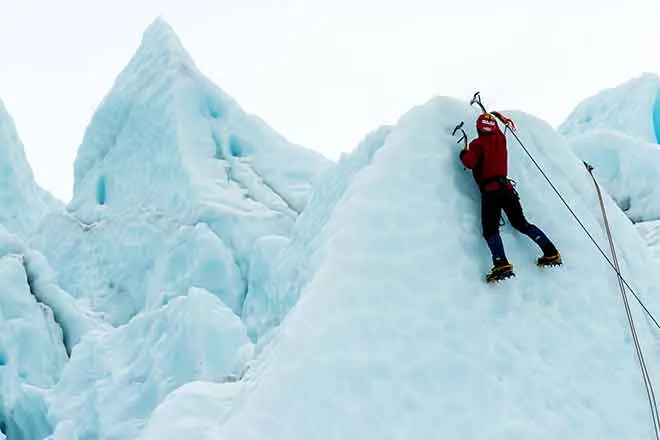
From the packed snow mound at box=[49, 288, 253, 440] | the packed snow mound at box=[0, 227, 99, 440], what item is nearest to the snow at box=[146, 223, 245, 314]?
the packed snow mound at box=[0, 227, 99, 440]

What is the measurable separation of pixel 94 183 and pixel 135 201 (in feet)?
5.53

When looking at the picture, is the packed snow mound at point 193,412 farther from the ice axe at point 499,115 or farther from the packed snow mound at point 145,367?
the packed snow mound at point 145,367

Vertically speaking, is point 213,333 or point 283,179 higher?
point 283,179

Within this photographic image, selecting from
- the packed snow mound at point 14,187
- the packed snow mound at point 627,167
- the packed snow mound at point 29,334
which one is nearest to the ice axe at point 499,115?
the packed snow mound at point 29,334

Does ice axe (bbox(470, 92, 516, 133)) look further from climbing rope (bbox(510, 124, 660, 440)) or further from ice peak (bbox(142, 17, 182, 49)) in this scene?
ice peak (bbox(142, 17, 182, 49))

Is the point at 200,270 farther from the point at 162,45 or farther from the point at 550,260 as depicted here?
the point at 550,260

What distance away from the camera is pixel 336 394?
10.5 ft

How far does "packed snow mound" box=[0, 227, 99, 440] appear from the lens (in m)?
11.5

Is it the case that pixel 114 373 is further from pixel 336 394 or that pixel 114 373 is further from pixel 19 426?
pixel 336 394

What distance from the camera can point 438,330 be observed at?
141 inches

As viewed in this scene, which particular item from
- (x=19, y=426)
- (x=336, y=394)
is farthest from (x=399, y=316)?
(x=19, y=426)

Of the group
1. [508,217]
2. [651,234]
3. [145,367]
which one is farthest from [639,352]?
[651,234]

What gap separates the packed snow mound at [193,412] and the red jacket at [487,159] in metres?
1.68

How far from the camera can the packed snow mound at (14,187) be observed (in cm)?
2102
